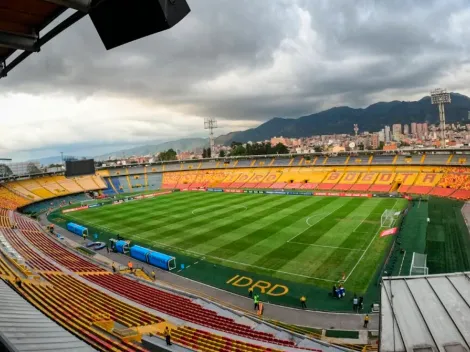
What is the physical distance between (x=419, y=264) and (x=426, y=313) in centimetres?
1909

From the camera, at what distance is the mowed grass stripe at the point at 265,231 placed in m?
30.8

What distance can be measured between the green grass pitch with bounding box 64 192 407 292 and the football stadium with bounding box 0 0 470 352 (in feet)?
0.69

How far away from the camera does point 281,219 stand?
1624 inches

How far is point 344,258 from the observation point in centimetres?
2747

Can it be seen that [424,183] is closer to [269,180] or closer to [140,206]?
[269,180]

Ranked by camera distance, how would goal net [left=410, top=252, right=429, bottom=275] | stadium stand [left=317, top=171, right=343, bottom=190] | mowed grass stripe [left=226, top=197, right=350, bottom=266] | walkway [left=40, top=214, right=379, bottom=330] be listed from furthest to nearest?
1. stadium stand [left=317, top=171, right=343, bottom=190]
2. mowed grass stripe [left=226, top=197, right=350, bottom=266]
3. goal net [left=410, top=252, right=429, bottom=275]
4. walkway [left=40, top=214, right=379, bottom=330]

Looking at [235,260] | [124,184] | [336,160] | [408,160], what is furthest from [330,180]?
[124,184]

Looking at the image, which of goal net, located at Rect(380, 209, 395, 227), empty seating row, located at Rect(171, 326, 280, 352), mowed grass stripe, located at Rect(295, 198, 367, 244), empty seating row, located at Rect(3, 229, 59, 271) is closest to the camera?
empty seating row, located at Rect(171, 326, 280, 352)

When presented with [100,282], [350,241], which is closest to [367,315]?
[350,241]

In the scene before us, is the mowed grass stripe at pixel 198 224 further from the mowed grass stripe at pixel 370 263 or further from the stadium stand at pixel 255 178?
the stadium stand at pixel 255 178

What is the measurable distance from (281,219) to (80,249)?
2310cm

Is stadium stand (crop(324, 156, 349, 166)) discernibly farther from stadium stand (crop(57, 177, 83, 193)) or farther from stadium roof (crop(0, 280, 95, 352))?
stadium roof (crop(0, 280, 95, 352))

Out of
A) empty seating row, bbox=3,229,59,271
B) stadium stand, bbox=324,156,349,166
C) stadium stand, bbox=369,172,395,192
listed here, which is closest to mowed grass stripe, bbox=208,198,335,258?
empty seating row, bbox=3,229,59,271

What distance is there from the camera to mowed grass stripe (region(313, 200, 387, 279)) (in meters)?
25.2
